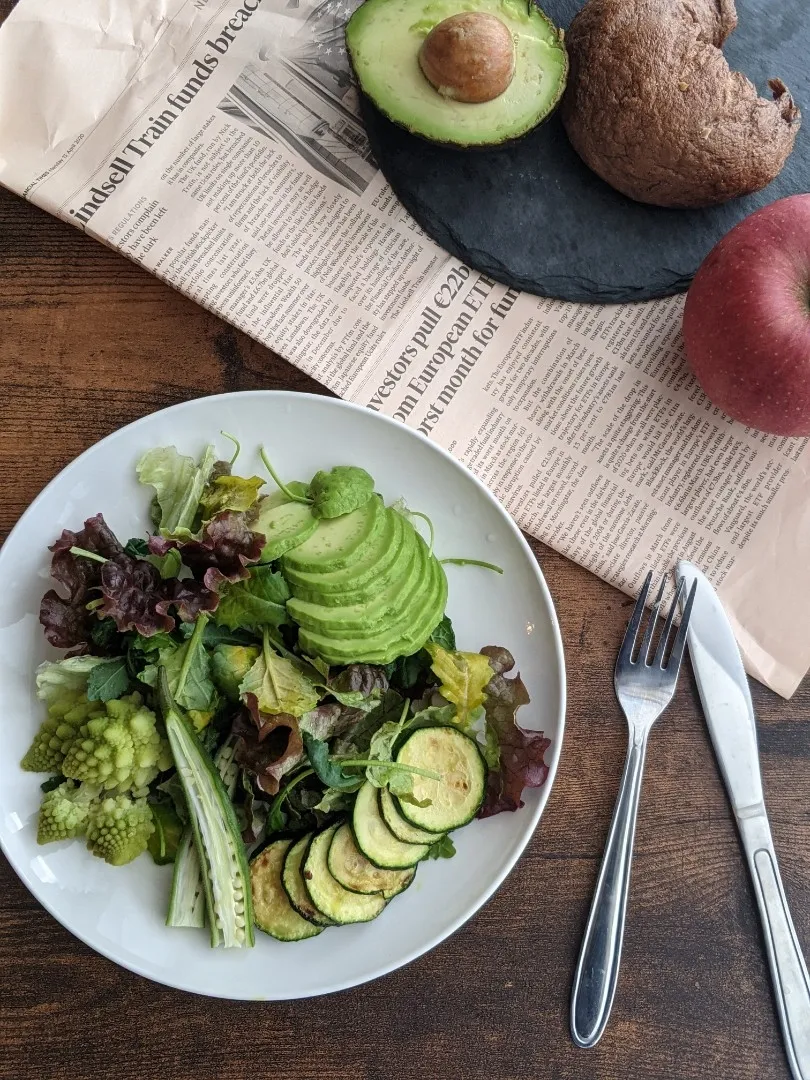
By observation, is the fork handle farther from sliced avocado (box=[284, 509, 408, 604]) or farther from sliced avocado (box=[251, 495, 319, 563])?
sliced avocado (box=[251, 495, 319, 563])

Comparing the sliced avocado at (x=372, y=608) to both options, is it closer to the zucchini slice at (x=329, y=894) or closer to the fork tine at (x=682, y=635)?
the zucchini slice at (x=329, y=894)

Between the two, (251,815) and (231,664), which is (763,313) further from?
(251,815)

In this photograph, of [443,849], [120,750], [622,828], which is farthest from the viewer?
[622,828]

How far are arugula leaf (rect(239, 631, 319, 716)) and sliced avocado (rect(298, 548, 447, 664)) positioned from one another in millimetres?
41

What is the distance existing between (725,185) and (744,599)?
0.62 m

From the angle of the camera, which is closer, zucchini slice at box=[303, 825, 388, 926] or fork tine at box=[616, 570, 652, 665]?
zucchini slice at box=[303, 825, 388, 926]

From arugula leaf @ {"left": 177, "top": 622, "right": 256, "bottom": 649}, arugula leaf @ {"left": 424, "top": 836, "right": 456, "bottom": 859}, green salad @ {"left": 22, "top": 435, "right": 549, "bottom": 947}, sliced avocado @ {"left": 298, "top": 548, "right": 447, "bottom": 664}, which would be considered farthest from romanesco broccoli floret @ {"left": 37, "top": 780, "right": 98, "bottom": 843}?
arugula leaf @ {"left": 424, "top": 836, "right": 456, "bottom": 859}

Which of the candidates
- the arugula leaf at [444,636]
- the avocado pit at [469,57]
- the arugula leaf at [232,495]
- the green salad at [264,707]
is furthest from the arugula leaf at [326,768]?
the avocado pit at [469,57]

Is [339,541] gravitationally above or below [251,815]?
above

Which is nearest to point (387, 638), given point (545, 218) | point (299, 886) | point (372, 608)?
point (372, 608)

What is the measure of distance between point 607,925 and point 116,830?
0.73 m

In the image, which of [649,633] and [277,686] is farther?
[649,633]

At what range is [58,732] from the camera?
105cm

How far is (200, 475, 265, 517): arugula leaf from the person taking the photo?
3.59 feet
